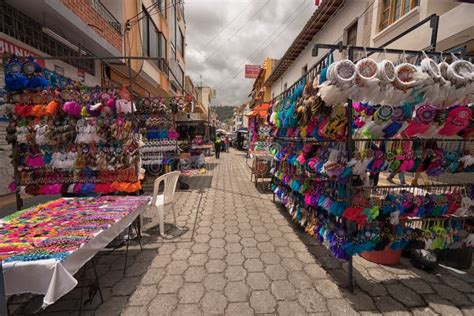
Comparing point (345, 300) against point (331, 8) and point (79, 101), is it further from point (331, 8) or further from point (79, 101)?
point (331, 8)

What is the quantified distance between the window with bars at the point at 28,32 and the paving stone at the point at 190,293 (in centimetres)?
581

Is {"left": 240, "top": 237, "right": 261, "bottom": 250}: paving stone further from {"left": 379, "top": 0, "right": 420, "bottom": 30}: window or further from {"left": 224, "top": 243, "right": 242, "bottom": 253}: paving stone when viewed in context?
{"left": 379, "top": 0, "right": 420, "bottom": 30}: window

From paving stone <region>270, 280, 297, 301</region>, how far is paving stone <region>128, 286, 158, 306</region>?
1.26 m

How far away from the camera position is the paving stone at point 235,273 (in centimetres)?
246

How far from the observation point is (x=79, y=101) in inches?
137

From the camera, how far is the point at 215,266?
2688 millimetres

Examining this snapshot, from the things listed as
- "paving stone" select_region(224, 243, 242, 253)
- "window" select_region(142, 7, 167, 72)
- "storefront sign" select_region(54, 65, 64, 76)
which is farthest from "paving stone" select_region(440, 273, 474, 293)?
"window" select_region(142, 7, 167, 72)

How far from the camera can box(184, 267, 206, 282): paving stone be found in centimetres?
244

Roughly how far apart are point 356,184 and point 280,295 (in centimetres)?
154

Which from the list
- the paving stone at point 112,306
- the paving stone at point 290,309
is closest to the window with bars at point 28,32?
A: the paving stone at point 112,306

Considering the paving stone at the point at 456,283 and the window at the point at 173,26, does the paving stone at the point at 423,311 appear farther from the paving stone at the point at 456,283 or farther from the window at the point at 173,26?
the window at the point at 173,26

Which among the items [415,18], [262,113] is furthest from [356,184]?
[415,18]

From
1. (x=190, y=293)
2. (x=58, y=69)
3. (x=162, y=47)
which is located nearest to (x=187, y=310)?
(x=190, y=293)

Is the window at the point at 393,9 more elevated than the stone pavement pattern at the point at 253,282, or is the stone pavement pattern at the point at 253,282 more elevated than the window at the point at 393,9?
the window at the point at 393,9
